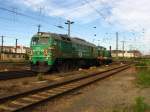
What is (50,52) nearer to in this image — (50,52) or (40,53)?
(50,52)

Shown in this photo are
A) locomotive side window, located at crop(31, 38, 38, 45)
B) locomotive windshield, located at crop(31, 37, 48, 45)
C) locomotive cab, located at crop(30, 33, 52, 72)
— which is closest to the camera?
locomotive cab, located at crop(30, 33, 52, 72)

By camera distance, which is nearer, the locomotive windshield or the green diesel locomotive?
the green diesel locomotive

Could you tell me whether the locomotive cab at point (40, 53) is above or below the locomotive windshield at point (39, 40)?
below

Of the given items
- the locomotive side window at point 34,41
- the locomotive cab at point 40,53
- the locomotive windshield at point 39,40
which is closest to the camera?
the locomotive cab at point 40,53

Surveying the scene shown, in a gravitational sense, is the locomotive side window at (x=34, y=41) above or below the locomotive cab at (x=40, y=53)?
above

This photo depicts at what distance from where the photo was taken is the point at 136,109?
9297mm

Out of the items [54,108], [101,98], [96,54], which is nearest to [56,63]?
[101,98]

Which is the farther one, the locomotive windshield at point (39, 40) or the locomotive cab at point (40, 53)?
the locomotive windshield at point (39, 40)

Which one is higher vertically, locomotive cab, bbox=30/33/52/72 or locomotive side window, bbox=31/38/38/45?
locomotive side window, bbox=31/38/38/45

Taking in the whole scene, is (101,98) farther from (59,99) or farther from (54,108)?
(54,108)

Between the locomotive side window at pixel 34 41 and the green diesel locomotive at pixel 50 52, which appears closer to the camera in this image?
the green diesel locomotive at pixel 50 52

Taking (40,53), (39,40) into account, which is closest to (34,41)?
(39,40)

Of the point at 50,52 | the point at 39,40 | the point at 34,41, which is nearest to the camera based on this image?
the point at 50,52

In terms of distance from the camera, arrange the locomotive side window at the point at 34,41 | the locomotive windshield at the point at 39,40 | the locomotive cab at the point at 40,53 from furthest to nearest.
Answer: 1. the locomotive side window at the point at 34,41
2. the locomotive windshield at the point at 39,40
3. the locomotive cab at the point at 40,53
